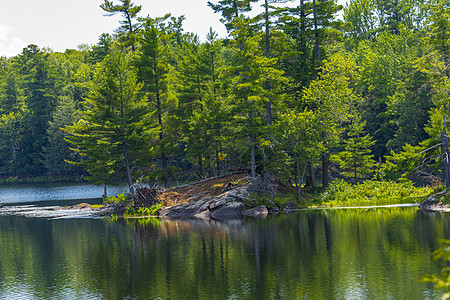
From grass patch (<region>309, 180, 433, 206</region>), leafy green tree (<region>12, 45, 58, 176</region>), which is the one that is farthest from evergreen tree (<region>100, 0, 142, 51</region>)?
leafy green tree (<region>12, 45, 58, 176</region>)

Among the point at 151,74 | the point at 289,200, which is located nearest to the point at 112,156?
the point at 151,74

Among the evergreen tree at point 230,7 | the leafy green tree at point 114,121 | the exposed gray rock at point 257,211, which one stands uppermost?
the evergreen tree at point 230,7

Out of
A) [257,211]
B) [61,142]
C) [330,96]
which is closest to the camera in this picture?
[257,211]

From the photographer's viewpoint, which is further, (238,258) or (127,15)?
(127,15)

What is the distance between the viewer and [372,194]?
143 feet

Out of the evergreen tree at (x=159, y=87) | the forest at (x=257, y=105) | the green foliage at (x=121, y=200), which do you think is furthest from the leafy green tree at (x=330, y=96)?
the green foliage at (x=121, y=200)

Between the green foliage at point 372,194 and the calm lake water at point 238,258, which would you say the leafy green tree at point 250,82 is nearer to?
the green foliage at point 372,194

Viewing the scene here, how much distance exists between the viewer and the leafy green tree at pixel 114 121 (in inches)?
1928

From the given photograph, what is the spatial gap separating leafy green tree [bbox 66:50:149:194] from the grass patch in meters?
20.1

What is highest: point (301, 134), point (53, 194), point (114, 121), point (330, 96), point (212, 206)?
point (330, 96)

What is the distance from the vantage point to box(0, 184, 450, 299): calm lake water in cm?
1995

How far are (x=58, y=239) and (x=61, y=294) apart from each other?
16245mm

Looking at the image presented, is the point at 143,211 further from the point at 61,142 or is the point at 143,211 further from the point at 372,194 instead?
the point at 61,142

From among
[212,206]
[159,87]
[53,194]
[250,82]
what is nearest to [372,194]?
[212,206]
